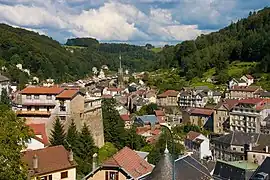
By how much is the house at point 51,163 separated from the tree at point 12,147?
9.12 m

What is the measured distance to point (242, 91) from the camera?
306ft

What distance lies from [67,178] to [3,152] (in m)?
12.8

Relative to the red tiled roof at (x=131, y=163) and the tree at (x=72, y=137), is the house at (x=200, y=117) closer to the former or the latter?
the tree at (x=72, y=137)

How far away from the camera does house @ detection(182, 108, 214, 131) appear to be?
78.6m

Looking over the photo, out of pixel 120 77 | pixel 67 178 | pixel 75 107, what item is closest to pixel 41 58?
pixel 120 77

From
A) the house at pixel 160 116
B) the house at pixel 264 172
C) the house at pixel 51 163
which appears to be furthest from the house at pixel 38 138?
the house at pixel 160 116

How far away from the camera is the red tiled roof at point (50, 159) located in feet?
91.2

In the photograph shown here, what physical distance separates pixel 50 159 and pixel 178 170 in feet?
33.2

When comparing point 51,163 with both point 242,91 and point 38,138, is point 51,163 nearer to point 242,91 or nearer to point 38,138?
point 38,138

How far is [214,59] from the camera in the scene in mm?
126062

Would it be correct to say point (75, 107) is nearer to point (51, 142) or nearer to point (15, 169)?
point (51, 142)

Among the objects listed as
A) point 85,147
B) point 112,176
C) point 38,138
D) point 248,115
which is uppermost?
point 38,138

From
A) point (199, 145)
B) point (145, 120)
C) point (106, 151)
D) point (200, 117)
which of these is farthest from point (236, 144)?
point (200, 117)

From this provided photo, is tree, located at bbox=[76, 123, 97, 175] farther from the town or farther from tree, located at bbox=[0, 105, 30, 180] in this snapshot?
tree, located at bbox=[0, 105, 30, 180]
